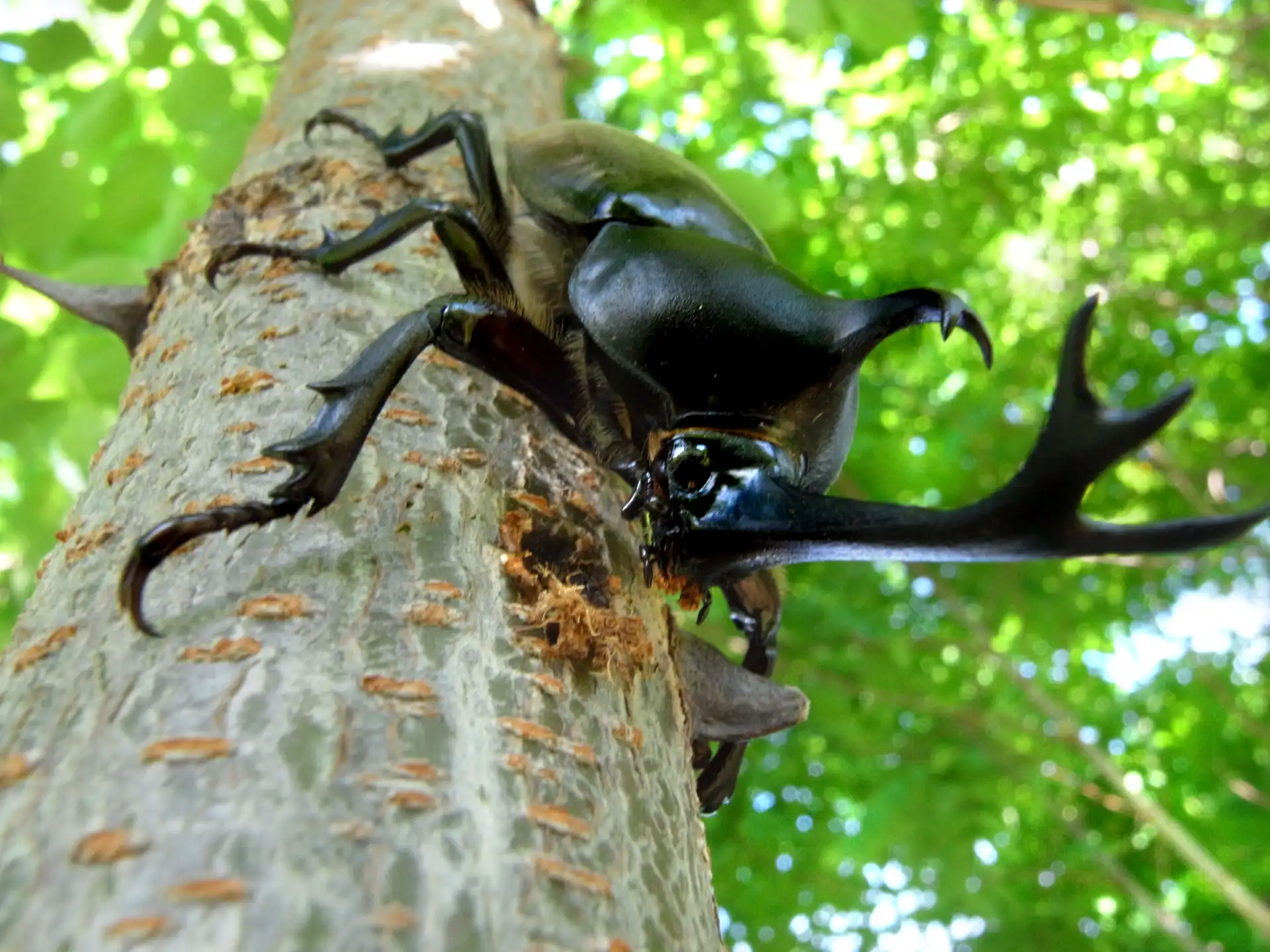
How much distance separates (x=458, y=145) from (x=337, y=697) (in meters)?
1.19

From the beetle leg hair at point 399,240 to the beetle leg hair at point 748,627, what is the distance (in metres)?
0.58

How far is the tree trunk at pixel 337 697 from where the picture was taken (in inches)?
23.9

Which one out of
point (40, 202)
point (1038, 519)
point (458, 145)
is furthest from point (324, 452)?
point (40, 202)

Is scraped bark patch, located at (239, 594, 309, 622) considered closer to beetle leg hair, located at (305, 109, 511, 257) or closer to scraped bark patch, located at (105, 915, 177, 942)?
scraped bark patch, located at (105, 915, 177, 942)

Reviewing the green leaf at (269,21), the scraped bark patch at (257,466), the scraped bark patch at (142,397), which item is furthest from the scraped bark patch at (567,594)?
the green leaf at (269,21)

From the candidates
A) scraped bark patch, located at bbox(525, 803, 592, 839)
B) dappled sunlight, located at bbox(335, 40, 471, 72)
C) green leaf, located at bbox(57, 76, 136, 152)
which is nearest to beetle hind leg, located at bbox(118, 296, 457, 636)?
scraped bark patch, located at bbox(525, 803, 592, 839)

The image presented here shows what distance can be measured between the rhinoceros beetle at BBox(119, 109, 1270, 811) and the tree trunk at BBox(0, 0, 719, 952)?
0.05 metres

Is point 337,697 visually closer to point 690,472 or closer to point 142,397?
point 690,472

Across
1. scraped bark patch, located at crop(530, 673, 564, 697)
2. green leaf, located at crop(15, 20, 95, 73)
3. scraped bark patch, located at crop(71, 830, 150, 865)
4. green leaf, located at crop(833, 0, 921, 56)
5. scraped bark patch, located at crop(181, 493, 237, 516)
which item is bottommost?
green leaf, located at crop(833, 0, 921, 56)

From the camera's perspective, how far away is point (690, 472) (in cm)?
114

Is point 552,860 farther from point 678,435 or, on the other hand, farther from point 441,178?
point 441,178

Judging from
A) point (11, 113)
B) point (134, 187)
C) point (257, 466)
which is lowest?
point (134, 187)

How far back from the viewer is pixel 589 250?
4.65 ft

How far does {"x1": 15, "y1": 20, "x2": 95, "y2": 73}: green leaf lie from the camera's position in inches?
91.4
